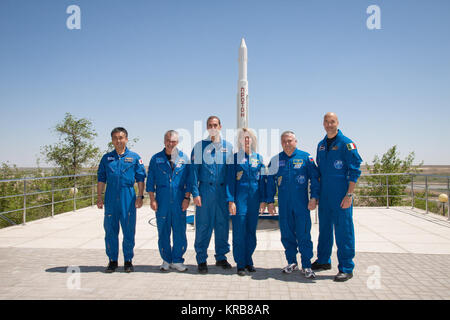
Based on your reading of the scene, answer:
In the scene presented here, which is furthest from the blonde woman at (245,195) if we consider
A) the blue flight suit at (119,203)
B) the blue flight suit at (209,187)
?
the blue flight suit at (119,203)

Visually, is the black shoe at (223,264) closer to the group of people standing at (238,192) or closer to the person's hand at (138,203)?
the group of people standing at (238,192)

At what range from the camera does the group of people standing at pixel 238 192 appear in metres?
4.02

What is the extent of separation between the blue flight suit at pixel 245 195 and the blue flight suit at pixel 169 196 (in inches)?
27.6

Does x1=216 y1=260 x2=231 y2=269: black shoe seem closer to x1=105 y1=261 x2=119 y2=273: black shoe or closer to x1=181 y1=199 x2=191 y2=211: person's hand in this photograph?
x1=181 y1=199 x2=191 y2=211: person's hand

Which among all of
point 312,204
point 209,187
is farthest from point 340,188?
point 209,187

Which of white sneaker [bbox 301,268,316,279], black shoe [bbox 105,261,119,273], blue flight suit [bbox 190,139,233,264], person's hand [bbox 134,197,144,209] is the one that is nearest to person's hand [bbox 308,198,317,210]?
white sneaker [bbox 301,268,316,279]

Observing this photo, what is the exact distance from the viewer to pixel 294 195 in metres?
4.03

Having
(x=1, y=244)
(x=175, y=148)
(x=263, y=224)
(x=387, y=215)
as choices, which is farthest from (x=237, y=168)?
(x=387, y=215)

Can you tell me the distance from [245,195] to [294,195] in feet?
2.15

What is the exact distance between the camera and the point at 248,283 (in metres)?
3.75

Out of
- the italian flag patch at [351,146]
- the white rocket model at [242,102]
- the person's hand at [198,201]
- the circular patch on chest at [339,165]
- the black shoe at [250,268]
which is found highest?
the white rocket model at [242,102]

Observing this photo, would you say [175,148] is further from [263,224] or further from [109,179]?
[263,224]

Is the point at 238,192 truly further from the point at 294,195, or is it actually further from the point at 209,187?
the point at 294,195

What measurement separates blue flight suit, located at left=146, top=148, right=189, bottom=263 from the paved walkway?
0.35m
